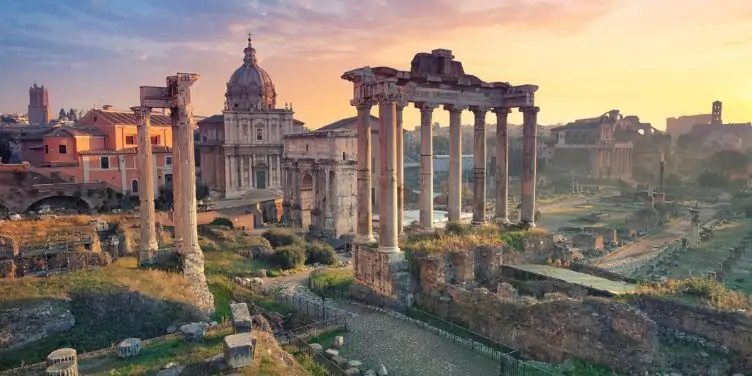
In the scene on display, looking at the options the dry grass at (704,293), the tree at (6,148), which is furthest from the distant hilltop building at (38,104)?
the dry grass at (704,293)

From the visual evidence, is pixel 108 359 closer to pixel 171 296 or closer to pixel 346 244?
pixel 171 296

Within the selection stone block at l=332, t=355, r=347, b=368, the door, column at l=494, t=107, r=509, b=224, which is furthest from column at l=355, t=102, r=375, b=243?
the door

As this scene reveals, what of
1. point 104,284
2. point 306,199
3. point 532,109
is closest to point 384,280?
point 104,284

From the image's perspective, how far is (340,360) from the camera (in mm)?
11500

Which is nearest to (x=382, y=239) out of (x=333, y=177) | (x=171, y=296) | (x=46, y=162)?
(x=171, y=296)

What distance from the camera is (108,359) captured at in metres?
9.91

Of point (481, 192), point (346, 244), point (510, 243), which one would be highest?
point (481, 192)

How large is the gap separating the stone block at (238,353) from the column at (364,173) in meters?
7.84

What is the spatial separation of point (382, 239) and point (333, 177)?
1894 centimetres

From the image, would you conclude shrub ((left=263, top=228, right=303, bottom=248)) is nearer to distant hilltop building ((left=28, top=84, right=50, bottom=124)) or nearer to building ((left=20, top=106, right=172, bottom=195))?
building ((left=20, top=106, right=172, bottom=195))

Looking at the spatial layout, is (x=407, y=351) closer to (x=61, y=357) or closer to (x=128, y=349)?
(x=128, y=349)

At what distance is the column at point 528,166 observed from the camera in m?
19.4

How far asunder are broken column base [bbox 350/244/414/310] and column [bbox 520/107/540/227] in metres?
6.58

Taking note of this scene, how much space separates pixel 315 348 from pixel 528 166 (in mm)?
11400
